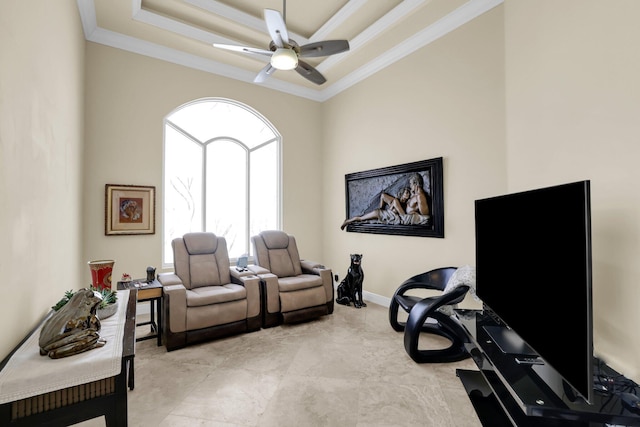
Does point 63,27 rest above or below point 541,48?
above

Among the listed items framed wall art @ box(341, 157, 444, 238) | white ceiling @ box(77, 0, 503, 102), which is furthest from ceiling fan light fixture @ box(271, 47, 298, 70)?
framed wall art @ box(341, 157, 444, 238)

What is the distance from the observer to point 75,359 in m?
1.42

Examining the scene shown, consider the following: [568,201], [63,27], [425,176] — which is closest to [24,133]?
[63,27]

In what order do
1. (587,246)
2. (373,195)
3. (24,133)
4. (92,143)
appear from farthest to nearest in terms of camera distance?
(373,195), (92,143), (24,133), (587,246)

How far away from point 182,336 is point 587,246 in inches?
125

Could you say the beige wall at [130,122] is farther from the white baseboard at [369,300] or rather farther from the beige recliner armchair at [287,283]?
the beige recliner armchair at [287,283]

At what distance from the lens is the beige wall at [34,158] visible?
4.69 ft

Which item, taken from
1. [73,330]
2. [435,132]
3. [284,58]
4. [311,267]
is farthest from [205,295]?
[435,132]

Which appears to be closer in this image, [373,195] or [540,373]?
[540,373]

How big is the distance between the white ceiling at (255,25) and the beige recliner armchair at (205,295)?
2.57 meters

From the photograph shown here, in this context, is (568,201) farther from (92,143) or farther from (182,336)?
(92,143)

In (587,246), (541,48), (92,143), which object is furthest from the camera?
(92,143)

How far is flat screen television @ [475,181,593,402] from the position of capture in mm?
1169

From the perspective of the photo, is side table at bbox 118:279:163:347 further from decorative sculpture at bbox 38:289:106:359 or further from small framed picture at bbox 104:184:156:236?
decorative sculpture at bbox 38:289:106:359
